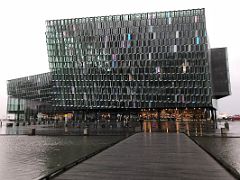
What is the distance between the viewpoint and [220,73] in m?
106

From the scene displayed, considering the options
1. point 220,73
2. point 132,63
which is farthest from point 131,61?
point 220,73

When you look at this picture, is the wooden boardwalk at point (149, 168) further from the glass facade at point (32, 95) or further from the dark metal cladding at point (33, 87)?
the dark metal cladding at point (33, 87)

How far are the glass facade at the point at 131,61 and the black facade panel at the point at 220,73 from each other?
17669 mm

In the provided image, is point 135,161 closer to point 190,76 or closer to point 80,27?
point 190,76

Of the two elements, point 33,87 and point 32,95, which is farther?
point 32,95

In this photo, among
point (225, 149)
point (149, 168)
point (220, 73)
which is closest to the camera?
point (149, 168)

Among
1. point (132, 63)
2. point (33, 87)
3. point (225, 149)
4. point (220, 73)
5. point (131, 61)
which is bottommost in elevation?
point (225, 149)

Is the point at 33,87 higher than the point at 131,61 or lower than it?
lower

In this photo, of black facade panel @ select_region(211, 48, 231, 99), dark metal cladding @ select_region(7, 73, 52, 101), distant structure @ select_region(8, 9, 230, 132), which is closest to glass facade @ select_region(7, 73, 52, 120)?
dark metal cladding @ select_region(7, 73, 52, 101)

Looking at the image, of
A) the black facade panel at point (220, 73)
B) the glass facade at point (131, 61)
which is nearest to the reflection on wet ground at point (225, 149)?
the glass facade at point (131, 61)

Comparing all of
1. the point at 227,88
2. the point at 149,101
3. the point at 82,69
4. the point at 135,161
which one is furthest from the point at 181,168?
the point at 227,88

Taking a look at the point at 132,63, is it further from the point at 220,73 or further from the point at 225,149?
the point at 225,149

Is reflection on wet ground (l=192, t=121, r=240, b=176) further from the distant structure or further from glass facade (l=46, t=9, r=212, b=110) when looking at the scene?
glass facade (l=46, t=9, r=212, b=110)

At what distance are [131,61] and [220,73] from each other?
39094 millimetres
